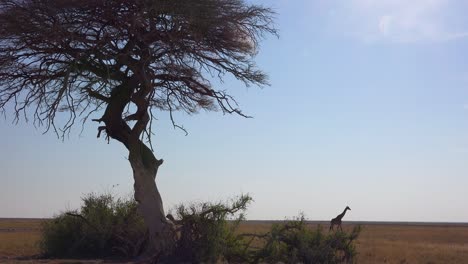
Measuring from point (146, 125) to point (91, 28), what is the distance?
334 cm

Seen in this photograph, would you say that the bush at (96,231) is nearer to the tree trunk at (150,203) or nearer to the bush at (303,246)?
the tree trunk at (150,203)

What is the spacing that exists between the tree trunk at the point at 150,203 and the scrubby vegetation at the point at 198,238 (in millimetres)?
309

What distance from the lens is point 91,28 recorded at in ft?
58.8

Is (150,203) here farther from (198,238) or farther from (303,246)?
(303,246)

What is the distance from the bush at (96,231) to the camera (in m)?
20.3

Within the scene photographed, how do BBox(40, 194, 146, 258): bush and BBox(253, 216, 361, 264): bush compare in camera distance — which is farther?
BBox(40, 194, 146, 258): bush

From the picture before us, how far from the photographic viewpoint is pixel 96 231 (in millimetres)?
20375

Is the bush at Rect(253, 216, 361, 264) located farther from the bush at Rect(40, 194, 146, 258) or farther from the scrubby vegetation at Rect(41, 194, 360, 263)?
the bush at Rect(40, 194, 146, 258)

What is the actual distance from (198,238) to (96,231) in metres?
4.10

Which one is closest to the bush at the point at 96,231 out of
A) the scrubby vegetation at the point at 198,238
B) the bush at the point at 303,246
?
the scrubby vegetation at the point at 198,238

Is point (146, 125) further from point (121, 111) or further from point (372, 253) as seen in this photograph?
point (372, 253)

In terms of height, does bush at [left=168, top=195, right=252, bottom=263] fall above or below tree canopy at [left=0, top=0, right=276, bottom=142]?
below

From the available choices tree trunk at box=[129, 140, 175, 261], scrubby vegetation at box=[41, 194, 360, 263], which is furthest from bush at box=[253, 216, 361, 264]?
tree trunk at box=[129, 140, 175, 261]

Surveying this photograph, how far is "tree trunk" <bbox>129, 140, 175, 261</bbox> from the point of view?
18297 millimetres
